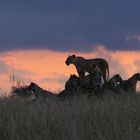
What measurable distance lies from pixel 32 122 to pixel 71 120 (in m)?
0.64

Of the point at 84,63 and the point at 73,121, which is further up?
the point at 84,63

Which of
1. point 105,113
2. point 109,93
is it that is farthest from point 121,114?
point 109,93

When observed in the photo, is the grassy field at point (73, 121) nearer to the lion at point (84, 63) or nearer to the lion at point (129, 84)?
the lion at point (129, 84)

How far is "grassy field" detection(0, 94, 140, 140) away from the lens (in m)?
10.1

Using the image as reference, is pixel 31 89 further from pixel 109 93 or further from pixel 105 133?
pixel 105 133

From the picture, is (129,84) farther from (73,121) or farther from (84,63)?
(84,63)

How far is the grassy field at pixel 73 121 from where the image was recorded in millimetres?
10109

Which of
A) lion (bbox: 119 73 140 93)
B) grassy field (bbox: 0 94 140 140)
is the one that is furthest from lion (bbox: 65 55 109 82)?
grassy field (bbox: 0 94 140 140)

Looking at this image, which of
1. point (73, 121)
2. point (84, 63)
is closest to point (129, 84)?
point (73, 121)

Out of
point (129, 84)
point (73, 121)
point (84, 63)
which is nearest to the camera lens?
point (73, 121)

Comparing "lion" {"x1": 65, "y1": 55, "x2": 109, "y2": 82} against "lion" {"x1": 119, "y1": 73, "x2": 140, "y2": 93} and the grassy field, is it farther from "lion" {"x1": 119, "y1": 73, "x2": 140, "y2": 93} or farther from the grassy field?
the grassy field

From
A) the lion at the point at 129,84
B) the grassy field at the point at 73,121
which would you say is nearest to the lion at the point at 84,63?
the lion at the point at 129,84

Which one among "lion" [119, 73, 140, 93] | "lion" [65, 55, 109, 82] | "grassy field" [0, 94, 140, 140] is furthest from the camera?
"lion" [65, 55, 109, 82]

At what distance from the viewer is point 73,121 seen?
10.7 meters
